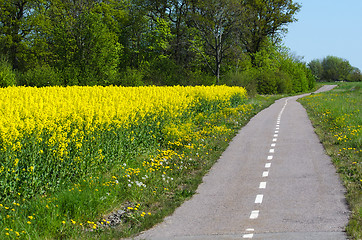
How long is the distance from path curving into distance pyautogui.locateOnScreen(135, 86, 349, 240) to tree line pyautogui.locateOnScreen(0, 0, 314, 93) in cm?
2596

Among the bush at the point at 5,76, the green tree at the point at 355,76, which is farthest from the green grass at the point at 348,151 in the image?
the green tree at the point at 355,76

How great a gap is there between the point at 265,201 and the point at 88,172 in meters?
3.98

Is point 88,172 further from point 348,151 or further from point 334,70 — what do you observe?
point 334,70

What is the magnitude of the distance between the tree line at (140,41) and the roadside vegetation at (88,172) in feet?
78.8

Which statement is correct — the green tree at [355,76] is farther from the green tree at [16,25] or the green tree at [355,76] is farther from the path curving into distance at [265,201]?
the path curving into distance at [265,201]

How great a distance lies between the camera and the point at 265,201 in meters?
9.28

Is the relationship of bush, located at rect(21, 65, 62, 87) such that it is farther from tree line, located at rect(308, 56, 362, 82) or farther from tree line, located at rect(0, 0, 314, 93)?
tree line, located at rect(308, 56, 362, 82)

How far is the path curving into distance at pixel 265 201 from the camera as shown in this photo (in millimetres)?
7500

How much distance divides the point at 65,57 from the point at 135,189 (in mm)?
40582

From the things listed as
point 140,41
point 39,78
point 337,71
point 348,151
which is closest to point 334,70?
point 337,71

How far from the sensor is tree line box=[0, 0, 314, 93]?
152ft

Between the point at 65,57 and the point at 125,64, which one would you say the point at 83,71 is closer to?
the point at 65,57

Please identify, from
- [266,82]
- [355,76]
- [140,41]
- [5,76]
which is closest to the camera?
[5,76]

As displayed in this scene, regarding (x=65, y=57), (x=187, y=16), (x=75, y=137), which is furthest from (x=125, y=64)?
(x=75, y=137)
